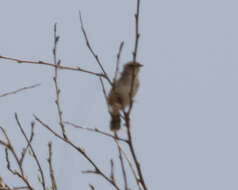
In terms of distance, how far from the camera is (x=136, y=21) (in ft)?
8.79

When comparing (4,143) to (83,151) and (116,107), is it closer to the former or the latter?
(83,151)

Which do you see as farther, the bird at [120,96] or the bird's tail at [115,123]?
the bird's tail at [115,123]

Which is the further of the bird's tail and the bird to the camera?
the bird's tail

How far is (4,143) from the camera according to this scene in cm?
324

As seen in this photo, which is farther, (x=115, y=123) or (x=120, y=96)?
(x=115, y=123)

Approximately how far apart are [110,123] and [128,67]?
28.0 inches

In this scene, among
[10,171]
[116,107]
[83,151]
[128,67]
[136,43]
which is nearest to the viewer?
[136,43]

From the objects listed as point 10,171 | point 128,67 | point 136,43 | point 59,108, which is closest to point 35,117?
point 59,108

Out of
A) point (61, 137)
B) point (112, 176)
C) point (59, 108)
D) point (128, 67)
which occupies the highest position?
point (128, 67)

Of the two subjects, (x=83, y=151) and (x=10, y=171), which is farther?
(x=10, y=171)

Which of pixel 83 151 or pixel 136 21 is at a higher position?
pixel 136 21

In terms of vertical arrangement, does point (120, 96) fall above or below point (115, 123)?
above

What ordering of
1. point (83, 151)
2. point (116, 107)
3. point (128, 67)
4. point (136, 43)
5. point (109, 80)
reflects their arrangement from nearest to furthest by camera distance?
point (136, 43) → point (109, 80) → point (83, 151) → point (116, 107) → point (128, 67)

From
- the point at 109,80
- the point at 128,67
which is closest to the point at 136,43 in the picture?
the point at 109,80
